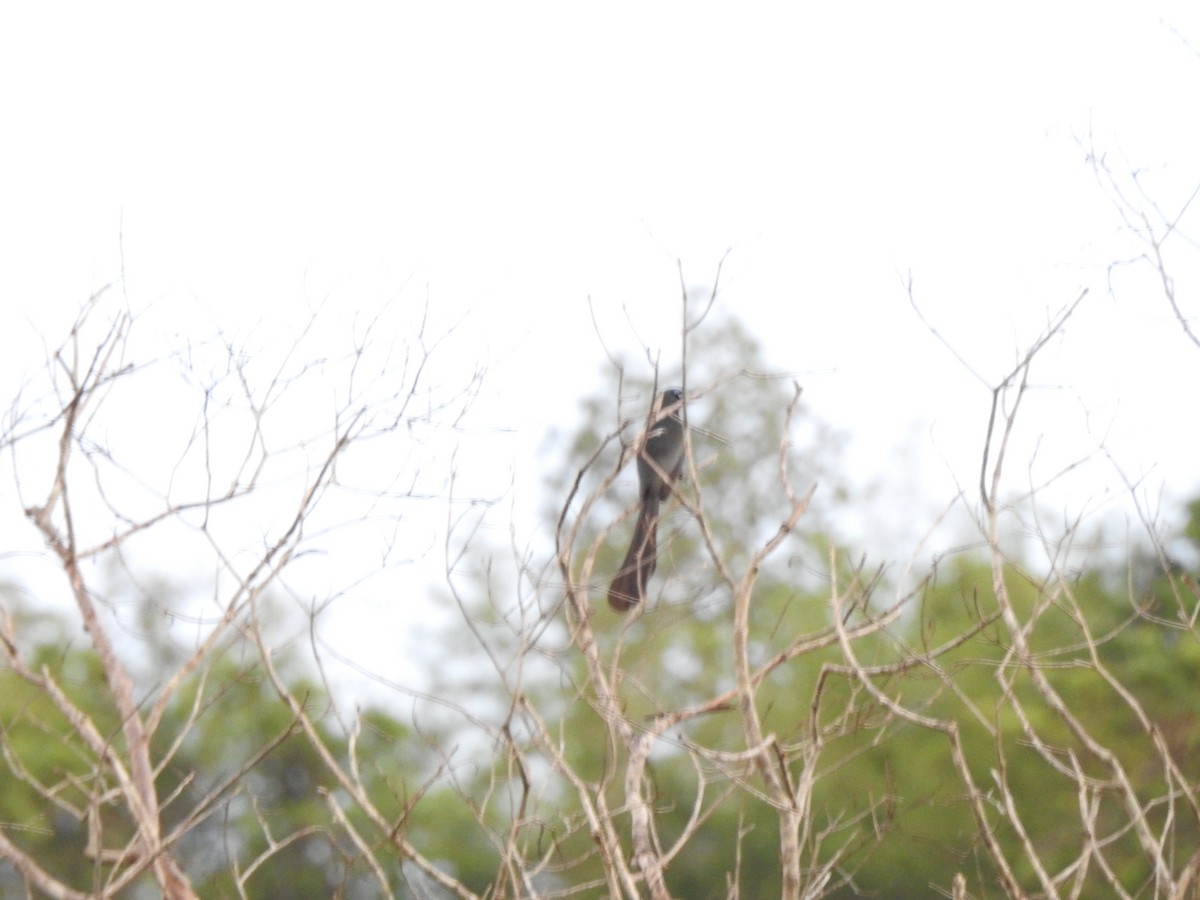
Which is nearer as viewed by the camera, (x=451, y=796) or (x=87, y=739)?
(x=87, y=739)

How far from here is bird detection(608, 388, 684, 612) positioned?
4.28 m

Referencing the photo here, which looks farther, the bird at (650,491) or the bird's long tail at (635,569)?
the bird's long tail at (635,569)

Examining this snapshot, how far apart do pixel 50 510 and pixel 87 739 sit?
2.10 ft

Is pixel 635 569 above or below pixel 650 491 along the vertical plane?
below

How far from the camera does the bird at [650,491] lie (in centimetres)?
428

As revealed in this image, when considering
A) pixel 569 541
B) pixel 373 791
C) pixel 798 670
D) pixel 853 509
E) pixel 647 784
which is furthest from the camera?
pixel 853 509

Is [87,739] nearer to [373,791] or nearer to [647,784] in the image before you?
[647,784]

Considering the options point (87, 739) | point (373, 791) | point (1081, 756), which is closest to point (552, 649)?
point (87, 739)

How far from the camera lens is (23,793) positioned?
10.7 meters

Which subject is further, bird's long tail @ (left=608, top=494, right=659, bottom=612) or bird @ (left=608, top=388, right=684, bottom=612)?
bird's long tail @ (left=608, top=494, right=659, bottom=612)

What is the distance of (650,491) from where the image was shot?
597 centimetres

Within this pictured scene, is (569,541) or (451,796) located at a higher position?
(451,796)

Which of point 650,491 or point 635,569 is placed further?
point 650,491

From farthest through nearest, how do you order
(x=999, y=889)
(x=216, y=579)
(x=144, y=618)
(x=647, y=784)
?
(x=999, y=889) → (x=144, y=618) → (x=647, y=784) → (x=216, y=579)
